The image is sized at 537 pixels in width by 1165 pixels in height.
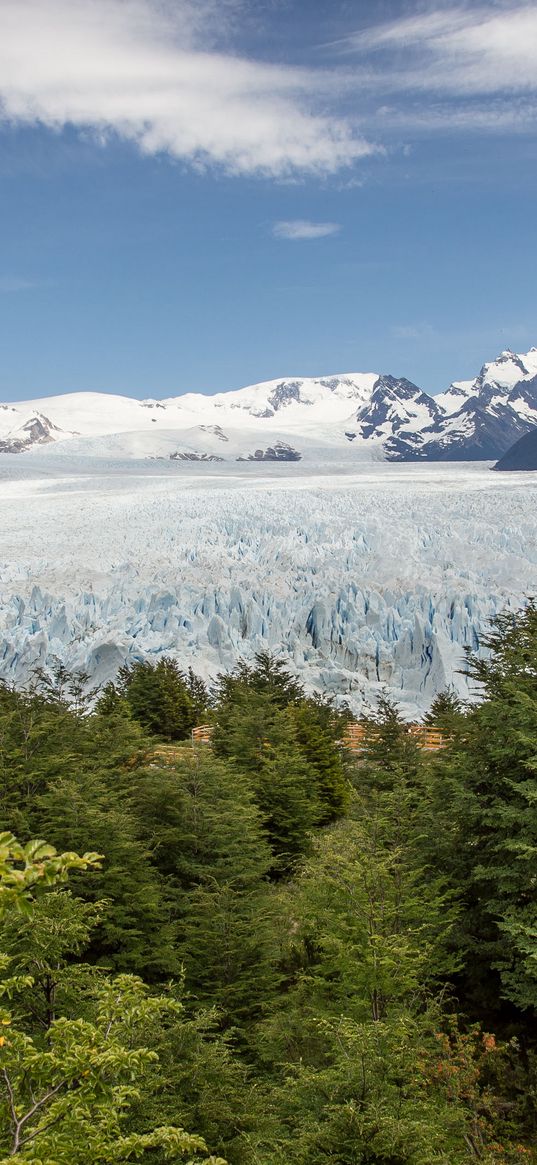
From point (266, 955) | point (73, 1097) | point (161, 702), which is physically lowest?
point (266, 955)

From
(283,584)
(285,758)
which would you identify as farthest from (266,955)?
(283,584)

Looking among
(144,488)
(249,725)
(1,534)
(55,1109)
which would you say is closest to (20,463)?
(144,488)

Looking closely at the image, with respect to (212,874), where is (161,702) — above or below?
below

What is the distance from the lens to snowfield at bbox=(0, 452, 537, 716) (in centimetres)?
3441

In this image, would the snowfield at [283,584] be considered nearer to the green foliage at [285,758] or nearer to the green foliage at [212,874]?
the green foliage at [285,758]

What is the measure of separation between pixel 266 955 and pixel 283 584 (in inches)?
971

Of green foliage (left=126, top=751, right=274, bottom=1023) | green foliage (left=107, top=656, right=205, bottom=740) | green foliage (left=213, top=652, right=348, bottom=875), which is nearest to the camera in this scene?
green foliage (left=126, top=751, right=274, bottom=1023)

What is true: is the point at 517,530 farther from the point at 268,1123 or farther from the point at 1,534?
the point at 268,1123

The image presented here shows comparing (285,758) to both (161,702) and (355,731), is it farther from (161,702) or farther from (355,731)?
(355,731)

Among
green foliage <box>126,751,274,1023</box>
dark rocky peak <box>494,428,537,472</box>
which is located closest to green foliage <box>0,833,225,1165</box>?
green foliage <box>126,751,274,1023</box>

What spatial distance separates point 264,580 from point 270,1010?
2581 cm

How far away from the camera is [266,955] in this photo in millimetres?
12695

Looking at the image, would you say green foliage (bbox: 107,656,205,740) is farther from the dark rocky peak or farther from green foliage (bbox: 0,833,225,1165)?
the dark rocky peak

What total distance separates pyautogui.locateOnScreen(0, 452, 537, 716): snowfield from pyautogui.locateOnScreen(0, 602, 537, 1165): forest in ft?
48.0
